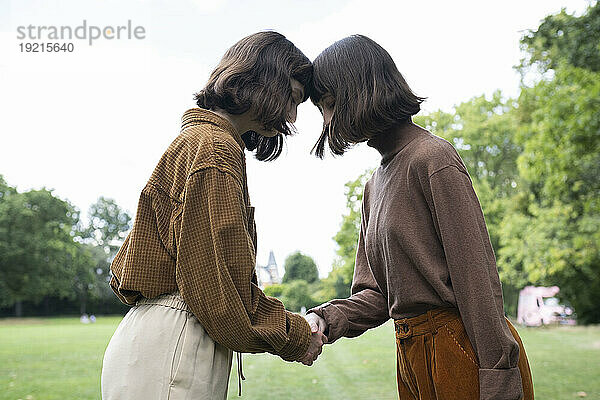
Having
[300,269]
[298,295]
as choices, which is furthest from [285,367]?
[298,295]

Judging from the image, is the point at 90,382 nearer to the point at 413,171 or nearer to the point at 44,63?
the point at 44,63

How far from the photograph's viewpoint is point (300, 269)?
14.8ft

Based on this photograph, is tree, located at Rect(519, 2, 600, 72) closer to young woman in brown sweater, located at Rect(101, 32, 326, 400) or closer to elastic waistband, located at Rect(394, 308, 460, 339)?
elastic waistband, located at Rect(394, 308, 460, 339)

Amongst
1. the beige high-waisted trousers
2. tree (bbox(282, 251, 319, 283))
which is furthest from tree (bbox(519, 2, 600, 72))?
the beige high-waisted trousers

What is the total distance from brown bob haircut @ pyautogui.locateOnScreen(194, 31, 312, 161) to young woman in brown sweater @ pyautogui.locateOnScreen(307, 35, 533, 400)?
6.0 inches

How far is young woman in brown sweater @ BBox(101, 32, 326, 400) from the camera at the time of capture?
3.36 feet

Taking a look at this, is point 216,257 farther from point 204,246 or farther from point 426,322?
point 426,322

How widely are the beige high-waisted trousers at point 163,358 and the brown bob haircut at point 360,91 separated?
57cm

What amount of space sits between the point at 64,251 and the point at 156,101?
12.6ft

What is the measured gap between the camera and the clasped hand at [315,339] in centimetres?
130

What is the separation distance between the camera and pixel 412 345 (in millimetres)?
1276

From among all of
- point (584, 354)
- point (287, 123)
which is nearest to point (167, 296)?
point (287, 123)

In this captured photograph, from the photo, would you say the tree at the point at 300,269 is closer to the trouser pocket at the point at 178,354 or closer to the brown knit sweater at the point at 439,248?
the brown knit sweater at the point at 439,248

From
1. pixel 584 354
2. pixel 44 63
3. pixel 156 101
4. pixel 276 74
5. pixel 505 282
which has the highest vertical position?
pixel 44 63
